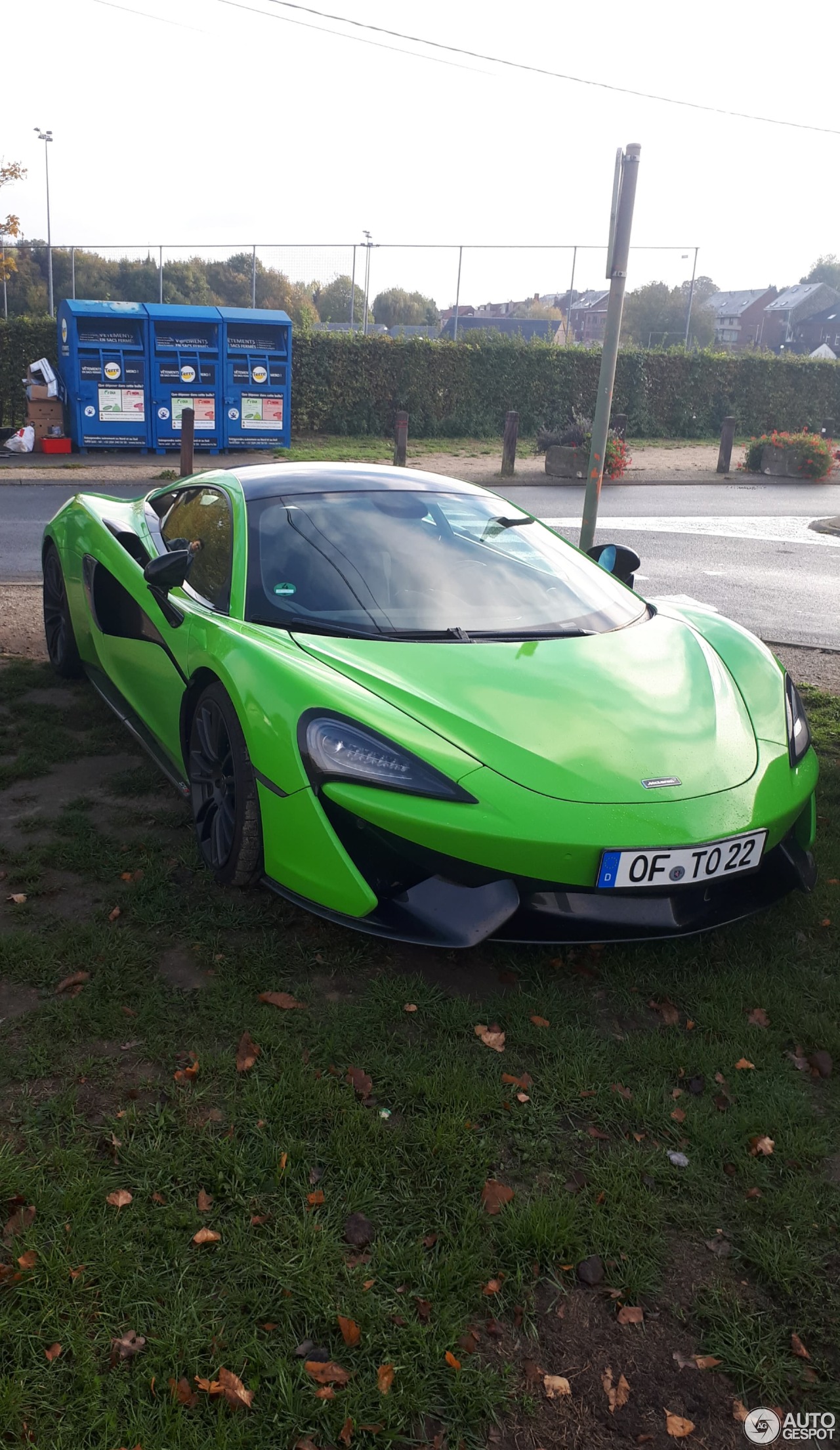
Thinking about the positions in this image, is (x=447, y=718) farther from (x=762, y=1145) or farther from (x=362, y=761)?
(x=762, y=1145)

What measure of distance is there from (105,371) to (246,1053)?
16077 mm

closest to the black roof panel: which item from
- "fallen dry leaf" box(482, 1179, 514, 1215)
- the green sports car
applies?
the green sports car

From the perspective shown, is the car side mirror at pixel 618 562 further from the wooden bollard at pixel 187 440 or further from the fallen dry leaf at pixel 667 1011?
the wooden bollard at pixel 187 440

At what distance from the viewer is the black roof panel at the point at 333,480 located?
430cm

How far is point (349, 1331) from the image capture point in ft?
6.53

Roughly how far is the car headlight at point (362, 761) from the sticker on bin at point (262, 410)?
52.8 ft

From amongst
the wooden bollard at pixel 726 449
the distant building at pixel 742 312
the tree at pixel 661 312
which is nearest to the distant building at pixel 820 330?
the distant building at pixel 742 312

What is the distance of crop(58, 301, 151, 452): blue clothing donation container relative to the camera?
1673 centimetres

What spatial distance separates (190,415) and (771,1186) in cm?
1332

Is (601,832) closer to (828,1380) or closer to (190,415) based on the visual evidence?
(828,1380)

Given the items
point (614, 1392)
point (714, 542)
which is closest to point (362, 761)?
point (614, 1392)

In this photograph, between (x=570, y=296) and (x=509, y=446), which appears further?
(x=570, y=296)

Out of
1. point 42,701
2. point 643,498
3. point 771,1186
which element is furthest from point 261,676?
point 643,498

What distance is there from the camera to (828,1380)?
195 cm
